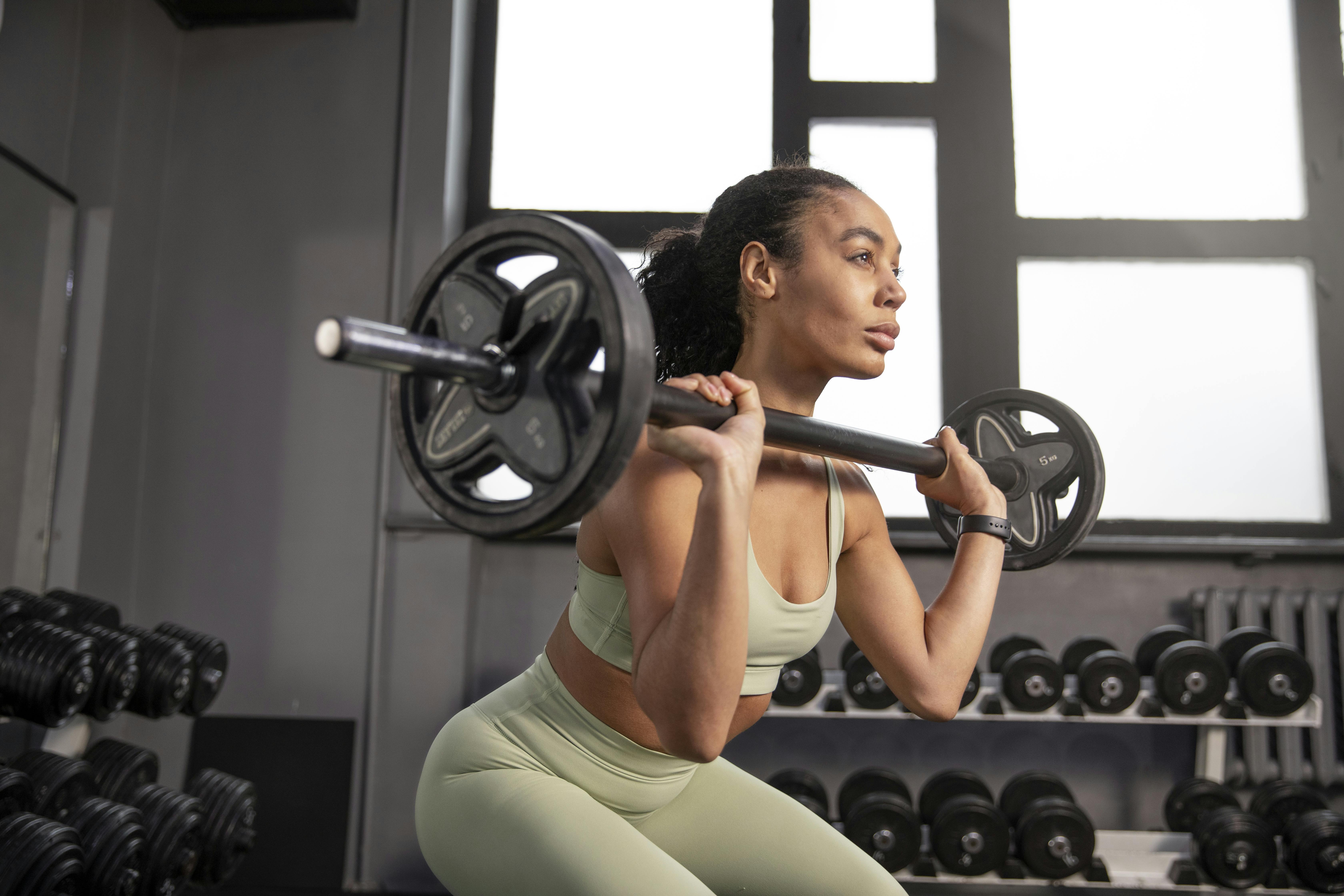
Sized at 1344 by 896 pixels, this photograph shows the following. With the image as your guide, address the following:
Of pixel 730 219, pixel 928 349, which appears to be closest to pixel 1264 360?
pixel 928 349

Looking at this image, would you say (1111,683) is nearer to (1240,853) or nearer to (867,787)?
(1240,853)

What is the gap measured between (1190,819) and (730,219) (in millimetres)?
2740

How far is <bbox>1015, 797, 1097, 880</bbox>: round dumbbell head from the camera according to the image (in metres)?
2.85

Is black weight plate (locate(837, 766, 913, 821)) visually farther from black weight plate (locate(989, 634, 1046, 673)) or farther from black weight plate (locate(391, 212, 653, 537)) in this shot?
black weight plate (locate(391, 212, 653, 537))

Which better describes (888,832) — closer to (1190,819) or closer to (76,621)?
(1190,819)

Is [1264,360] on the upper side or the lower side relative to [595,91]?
lower

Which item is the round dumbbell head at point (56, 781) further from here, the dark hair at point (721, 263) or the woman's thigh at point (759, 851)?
the dark hair at point (721, 263)

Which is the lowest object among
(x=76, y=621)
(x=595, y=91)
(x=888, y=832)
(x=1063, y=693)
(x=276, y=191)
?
(x=888, y=832)

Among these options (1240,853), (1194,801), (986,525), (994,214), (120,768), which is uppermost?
(994,214)

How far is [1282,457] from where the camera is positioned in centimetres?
351

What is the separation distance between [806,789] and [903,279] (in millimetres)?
1875

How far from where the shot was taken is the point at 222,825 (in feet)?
8.39

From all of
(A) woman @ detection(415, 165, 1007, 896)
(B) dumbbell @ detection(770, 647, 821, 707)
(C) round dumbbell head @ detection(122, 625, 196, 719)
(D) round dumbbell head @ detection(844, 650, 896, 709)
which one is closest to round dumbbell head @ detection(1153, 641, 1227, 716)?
(D) round dumbbell head @ detection(844, 650, 896, 709)

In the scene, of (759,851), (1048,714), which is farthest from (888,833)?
(759,851)
